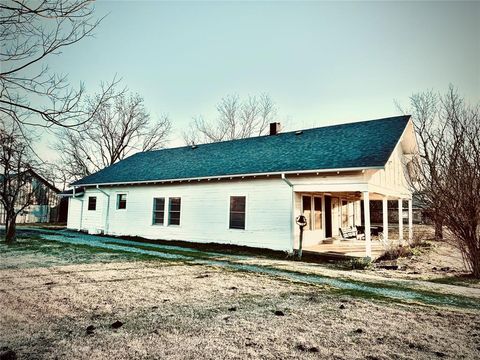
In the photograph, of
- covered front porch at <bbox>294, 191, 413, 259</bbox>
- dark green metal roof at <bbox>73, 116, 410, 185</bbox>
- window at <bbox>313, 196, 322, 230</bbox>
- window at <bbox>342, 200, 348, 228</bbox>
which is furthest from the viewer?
window at <bbox>342, 200, 348, 228</bbox>

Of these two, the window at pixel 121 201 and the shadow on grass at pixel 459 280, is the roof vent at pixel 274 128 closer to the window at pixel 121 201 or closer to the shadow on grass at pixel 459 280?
the window at pixel 121 201

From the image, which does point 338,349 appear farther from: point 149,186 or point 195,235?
point 149,186

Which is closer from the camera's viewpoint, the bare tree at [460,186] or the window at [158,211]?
the bare tree at [460,186]

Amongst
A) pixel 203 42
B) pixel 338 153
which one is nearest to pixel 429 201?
pixel 338 153

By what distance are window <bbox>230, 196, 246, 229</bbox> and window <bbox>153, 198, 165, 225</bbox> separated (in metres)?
4.82

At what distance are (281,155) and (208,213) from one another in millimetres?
4749

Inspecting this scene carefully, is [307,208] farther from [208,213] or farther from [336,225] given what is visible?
[208,213]

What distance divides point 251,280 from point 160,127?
122 feet

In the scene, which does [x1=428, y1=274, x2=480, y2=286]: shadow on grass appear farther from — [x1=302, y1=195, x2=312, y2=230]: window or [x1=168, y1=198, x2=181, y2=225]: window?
[x1=168, y1=198, x2=181, y2=225]: window

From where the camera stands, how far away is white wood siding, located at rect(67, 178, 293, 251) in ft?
42.6

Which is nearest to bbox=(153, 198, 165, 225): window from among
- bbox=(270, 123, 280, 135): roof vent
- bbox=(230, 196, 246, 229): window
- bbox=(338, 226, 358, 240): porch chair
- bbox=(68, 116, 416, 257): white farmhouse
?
bbox=(68, 116, 416, 257): white farmhouse

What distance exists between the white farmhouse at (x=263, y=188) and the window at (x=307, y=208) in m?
0.05

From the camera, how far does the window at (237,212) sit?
46.3 ft

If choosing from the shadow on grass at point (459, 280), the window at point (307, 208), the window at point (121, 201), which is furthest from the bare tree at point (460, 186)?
the window at point (121, 201)
